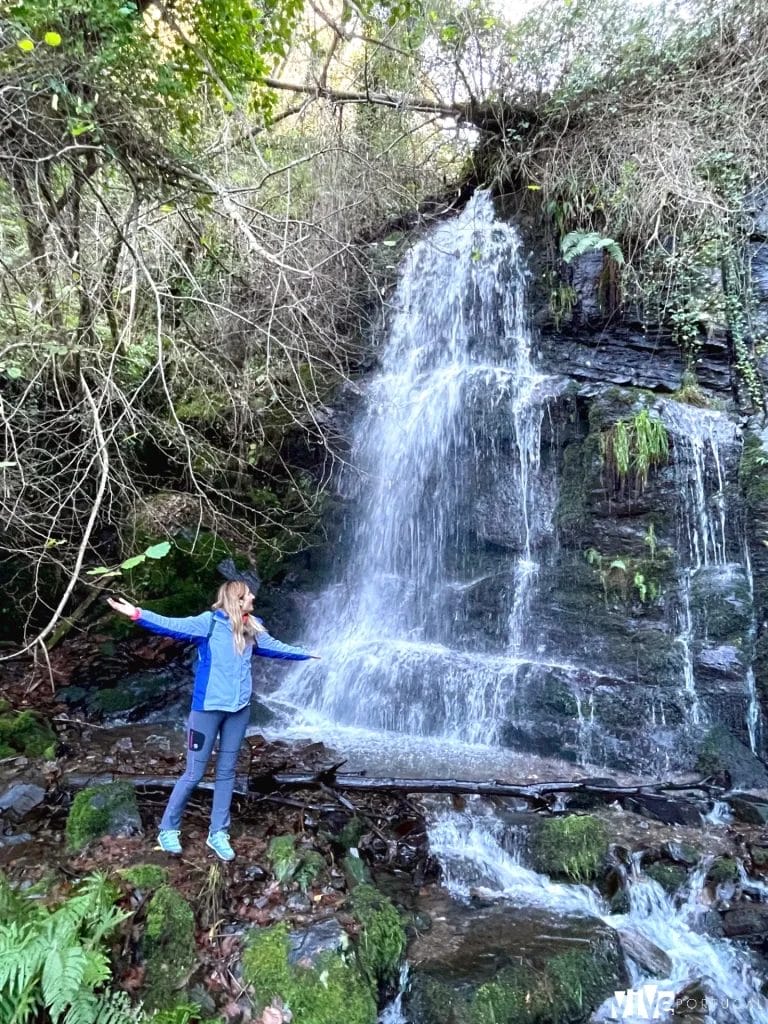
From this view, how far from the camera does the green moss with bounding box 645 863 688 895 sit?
13.7ft

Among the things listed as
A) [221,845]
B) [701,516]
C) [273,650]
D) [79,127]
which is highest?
[79,127]

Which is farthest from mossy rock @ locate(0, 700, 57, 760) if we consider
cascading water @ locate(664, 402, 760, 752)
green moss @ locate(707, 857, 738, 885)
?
cascading water @ locate(664, 402, 760, 752)

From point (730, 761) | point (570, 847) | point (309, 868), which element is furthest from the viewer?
point (730, 761)

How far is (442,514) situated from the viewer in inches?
328

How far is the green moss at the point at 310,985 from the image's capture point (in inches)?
114

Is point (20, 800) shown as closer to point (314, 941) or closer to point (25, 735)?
point (25, 735)

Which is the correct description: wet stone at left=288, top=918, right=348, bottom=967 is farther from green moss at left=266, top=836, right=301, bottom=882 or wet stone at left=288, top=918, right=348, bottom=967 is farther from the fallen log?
the fallen log

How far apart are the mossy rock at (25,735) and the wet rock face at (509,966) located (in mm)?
3783

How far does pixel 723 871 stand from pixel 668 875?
38cm

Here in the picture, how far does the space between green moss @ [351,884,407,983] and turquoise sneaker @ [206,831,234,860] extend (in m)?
0.79

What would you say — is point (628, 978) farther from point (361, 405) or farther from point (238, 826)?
point (361, 405)


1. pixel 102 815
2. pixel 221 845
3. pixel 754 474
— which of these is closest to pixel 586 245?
pixel 754 474

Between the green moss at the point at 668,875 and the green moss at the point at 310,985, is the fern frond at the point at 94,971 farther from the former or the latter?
the green moss at the point at 668,875

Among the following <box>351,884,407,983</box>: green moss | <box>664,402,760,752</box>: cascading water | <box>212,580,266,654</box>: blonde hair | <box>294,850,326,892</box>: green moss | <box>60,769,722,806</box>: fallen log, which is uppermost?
<box>664,402,760,752</box>: cascading water
